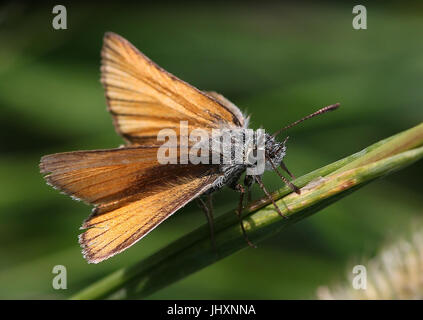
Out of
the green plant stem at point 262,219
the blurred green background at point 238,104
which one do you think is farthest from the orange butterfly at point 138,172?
the blurred green background at point 238,104

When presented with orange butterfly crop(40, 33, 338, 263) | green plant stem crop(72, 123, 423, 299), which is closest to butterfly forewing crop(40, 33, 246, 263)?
orange butterfly crop(40, 33, 338, 263)

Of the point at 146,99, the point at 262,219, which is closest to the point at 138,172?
the point at 146,99

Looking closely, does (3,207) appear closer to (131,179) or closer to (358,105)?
(131,179)

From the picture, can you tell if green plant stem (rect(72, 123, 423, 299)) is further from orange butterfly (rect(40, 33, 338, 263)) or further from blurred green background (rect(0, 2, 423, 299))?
blurred green background (rect(0, 2, 423, 299))

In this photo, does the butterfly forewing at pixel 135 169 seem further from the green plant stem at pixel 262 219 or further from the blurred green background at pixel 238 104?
the blurred green background at pixel 238 104

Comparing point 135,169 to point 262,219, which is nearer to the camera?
point 262,219

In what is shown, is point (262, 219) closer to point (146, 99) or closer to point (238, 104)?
point (146, 99)

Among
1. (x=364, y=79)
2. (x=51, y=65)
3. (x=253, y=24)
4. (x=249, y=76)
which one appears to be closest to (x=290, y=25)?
(x=253, y=24)
